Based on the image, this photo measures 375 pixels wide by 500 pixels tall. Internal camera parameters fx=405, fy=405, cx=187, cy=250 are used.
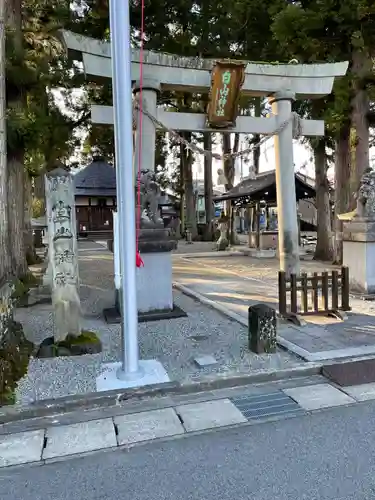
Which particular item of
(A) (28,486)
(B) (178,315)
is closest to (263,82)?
(B) (178,315)

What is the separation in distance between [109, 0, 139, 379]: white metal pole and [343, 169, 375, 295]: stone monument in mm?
5658

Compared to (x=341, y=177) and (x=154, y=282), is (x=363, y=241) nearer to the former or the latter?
(x=154, y=282)

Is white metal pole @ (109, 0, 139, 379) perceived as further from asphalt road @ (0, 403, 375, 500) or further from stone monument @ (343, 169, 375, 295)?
stone monument @ (343, 169, 375, 295)

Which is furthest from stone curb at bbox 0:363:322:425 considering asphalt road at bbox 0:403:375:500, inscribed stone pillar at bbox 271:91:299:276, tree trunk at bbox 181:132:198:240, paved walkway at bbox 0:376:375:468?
tree trunk at bbox 181:132:198:240

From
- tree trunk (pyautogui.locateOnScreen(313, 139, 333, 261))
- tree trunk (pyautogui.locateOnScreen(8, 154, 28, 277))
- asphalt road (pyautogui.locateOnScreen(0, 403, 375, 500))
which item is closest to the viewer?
asphalt road (pyautogui.locateOnScreen(0, 403, 375, 500))

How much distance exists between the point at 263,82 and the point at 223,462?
7.91 meters

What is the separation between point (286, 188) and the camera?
9188 millimetres

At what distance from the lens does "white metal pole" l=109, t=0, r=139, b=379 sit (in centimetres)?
416

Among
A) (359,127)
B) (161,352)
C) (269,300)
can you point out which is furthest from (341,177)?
(161,352)

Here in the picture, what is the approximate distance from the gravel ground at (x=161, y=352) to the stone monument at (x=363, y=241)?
10.5 feet

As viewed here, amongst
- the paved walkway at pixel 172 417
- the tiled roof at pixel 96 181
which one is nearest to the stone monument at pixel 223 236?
the tiled roof at pixel 96 181

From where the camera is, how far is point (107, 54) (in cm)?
733

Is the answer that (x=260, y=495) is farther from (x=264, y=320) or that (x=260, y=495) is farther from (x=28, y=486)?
(x=264, y=320)

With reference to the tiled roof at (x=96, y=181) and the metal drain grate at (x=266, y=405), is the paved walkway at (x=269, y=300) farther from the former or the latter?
the tiled roof at (x=96, y=181)
